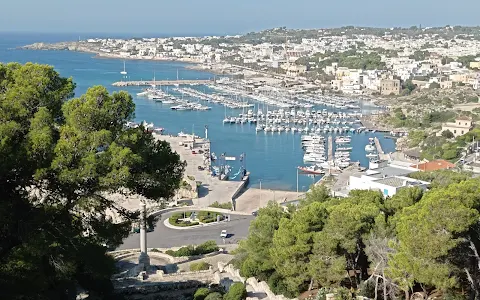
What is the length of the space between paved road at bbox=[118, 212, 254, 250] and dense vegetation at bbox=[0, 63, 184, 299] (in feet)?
30.5

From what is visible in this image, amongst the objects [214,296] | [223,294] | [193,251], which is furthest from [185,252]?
[214,296]

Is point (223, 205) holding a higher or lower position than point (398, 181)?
lower

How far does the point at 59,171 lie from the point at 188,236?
11623mm

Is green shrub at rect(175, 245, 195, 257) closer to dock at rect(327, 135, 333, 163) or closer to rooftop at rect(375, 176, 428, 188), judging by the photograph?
rooftop at rect(375, 176, 428, 188)

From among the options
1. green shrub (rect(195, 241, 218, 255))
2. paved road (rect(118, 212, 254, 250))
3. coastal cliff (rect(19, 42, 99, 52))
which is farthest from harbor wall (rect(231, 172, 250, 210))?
coastal cliff (rect(19, 42, 99, 52))

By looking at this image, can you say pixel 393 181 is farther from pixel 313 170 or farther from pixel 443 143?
pixel 443 143

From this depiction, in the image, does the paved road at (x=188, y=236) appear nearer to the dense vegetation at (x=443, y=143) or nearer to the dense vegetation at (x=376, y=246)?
the dense vegetation at (x=376, y=246)

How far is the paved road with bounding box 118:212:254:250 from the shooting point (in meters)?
16.5

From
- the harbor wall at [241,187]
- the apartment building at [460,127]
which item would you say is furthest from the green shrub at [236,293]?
the apartment building at [460,127]

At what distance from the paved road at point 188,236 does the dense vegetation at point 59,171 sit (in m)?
9.30

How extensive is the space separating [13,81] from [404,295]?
6.40 metres

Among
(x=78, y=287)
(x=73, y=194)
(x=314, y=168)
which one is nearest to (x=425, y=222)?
(x=73, y=194)

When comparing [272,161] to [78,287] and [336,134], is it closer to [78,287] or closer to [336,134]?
[336,134]

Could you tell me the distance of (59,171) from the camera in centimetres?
606
